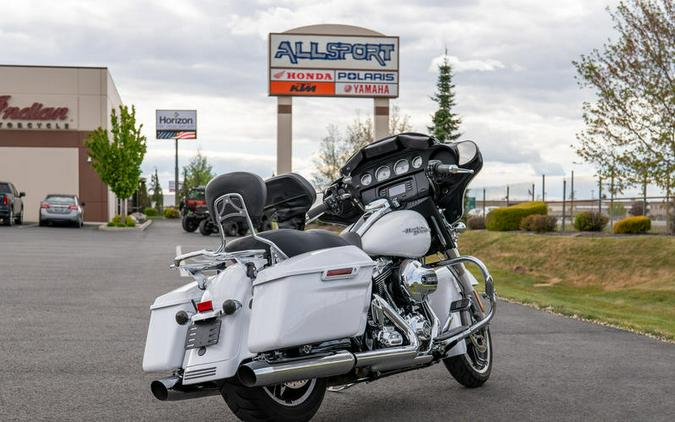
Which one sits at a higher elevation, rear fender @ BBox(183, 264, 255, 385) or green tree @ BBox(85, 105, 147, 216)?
green tree @ BBox(85, 105, 147, 216)

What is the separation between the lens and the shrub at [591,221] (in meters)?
29.0

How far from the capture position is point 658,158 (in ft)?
75.8

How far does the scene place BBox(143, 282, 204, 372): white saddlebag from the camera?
15.3 feet

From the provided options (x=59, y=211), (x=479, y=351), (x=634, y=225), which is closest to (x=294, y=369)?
(x=479, y=351)

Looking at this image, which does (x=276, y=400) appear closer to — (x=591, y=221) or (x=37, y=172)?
(x=591, y=221)

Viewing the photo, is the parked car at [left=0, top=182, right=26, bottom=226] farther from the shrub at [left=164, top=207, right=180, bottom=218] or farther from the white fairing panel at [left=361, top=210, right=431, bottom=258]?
the white fairing panel at [left=361, top=210, right=431, bottom=258]

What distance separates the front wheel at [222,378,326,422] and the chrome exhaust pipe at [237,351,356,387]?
0.66 ft

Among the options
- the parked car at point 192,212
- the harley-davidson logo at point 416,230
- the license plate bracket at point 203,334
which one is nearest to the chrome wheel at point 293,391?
the license plate bracket at point 203,334

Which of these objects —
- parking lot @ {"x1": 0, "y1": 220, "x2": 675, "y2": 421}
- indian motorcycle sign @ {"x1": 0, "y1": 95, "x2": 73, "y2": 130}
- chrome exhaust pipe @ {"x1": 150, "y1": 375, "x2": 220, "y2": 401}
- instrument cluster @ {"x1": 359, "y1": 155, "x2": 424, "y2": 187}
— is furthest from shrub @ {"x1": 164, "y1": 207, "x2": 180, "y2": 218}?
chrome exhaust pipe @ {"x1": 150, "y1": 375, "x2": 220, "y2": 401}

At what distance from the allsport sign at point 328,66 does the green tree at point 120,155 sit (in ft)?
36.3

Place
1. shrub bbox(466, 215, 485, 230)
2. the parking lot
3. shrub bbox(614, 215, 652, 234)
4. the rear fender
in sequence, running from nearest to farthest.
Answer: the rear fender
the parking lot
shrub bbox(614, 215, 652, 234)
shrub bbox(466, 215, 485, 230)

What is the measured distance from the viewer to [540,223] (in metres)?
29.0

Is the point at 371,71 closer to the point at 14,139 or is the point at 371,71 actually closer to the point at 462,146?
the point at 14,139

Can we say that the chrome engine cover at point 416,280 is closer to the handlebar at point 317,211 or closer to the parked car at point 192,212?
the handlebar at point 317,211
